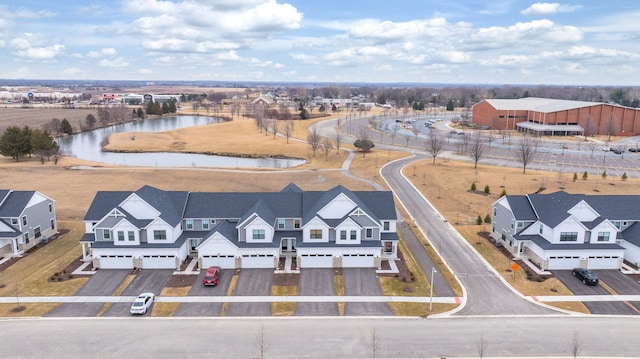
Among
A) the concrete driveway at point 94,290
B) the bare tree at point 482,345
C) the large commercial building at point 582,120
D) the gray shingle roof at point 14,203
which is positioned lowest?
the concrete driveway at point 94,290

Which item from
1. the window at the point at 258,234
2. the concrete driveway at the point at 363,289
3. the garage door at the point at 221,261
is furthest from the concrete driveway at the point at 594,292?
the garage door at the point at 221,261

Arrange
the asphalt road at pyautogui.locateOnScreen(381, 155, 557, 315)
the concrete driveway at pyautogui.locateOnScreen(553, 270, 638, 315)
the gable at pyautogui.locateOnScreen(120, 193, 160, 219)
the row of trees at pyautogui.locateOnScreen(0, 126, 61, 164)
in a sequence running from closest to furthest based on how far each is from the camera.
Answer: the concrete driveway at pyautogui.locateOnScreen(553, 270, 638, 315) < the asphalt road at pyautogui.locateOnScreen(381, 155, 557, 315) < the gable at pyautogui.locateOnScreen(120, 193, 160, 219) < the row of trees at pyautogui.locateOnScreen(0, 126, 61, 164)

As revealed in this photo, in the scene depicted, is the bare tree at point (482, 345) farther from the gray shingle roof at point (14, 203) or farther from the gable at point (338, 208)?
the gray shingle roof at point (14, 203)

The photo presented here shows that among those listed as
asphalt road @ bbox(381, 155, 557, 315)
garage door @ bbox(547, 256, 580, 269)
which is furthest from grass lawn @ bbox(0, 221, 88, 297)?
garage door @ bbox(547, 256, 580, 269)

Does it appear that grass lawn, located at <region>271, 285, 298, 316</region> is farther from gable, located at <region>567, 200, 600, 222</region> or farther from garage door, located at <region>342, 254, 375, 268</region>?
gable, located at <region>567, 200, 600, 222</region>

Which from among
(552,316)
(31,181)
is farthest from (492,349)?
(31,181)

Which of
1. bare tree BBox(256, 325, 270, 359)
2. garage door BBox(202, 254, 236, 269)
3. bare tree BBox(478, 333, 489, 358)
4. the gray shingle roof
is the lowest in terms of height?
bare tree BBox(256, 325, 270, 359)
